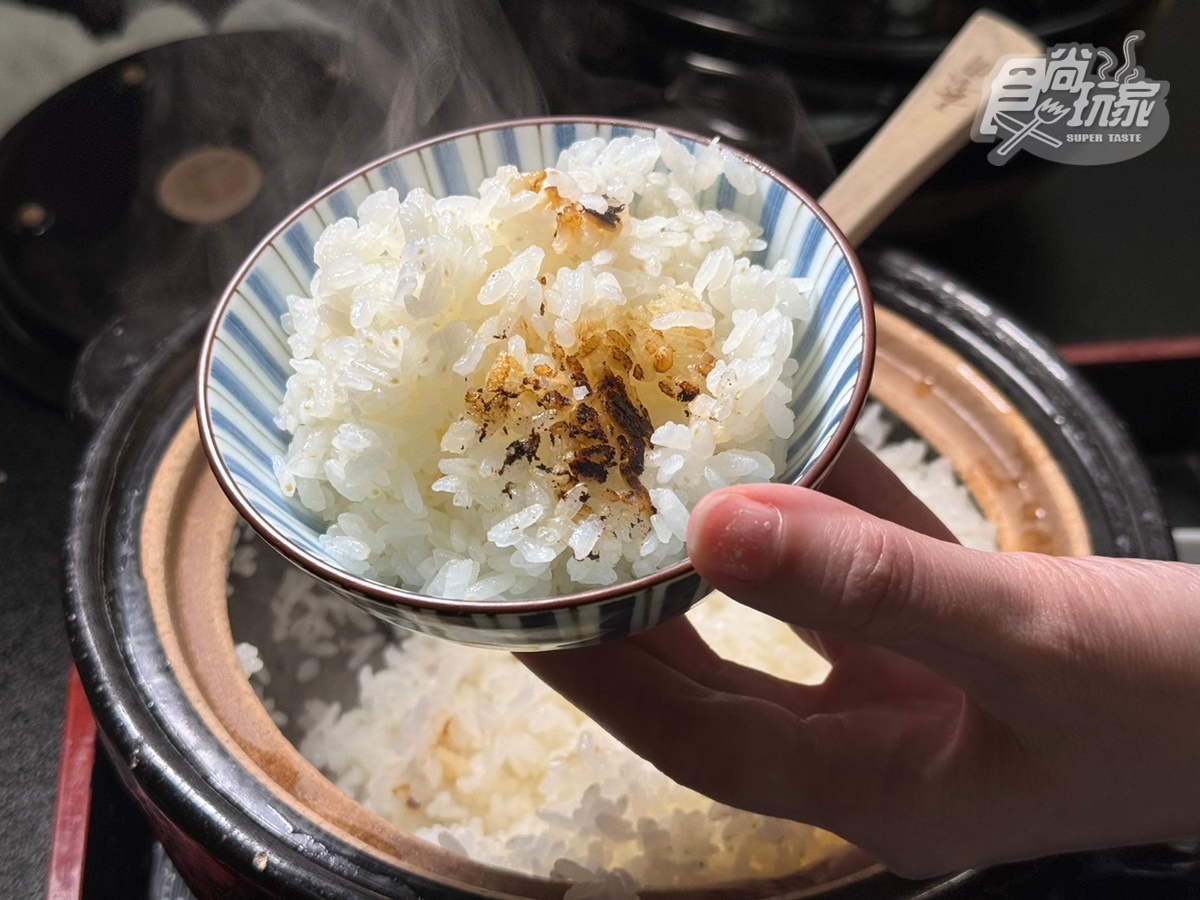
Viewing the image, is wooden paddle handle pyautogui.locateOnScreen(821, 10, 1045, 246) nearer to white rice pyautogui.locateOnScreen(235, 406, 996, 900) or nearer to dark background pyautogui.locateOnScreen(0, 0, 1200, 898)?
white rice pyautogui.locateOnScreen(235, 406, 996, 900)

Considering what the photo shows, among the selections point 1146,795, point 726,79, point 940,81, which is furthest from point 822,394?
point 726,79

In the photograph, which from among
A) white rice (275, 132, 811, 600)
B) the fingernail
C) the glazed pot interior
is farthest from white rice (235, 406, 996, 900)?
the fingernail

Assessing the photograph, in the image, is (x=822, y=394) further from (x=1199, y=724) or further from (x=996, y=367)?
(x=996, y=367)

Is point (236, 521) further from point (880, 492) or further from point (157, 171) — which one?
point (157, 171)

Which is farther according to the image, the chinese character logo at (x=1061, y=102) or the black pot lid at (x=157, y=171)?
the black pot lid at (x=157, y=171)

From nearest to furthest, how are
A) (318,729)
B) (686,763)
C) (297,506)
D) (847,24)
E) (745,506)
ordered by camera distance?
1. (745,506)
2. (297,506)
3. (686,763)
4. (318,729)
5. (847,24)

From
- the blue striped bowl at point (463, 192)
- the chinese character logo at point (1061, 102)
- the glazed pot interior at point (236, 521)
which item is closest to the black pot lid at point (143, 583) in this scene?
the glazed pot interior at point (236, 521)

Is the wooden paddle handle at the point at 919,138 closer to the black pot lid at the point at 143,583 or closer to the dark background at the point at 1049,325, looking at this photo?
the black pot lid at the point at 143,583
